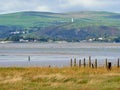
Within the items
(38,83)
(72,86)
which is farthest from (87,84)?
(38,83)

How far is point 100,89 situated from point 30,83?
6269 mm

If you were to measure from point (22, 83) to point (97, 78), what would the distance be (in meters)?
5.45

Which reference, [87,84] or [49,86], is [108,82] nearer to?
[87,84]

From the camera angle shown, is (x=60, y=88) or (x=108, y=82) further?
(x=108, y=82)

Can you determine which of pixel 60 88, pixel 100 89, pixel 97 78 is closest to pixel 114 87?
pixel 100 89

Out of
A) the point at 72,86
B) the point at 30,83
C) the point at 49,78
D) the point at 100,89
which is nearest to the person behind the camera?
the point at 100,89

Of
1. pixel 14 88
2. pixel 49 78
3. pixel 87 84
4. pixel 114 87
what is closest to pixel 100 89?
pixel 114 87

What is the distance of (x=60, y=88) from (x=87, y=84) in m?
2.61

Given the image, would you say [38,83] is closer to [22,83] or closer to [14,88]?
[22,83]

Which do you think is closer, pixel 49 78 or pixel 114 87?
pixel 114 87

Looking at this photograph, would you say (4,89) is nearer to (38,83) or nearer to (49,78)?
(38,83)

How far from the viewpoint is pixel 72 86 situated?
3225 cm

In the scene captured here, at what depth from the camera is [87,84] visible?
3309 cm

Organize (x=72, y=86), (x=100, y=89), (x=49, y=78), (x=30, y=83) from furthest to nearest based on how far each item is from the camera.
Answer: (x=49, y=78) < (x=30, y=83) < (x=72, y=86) < (x=100, y=89)
